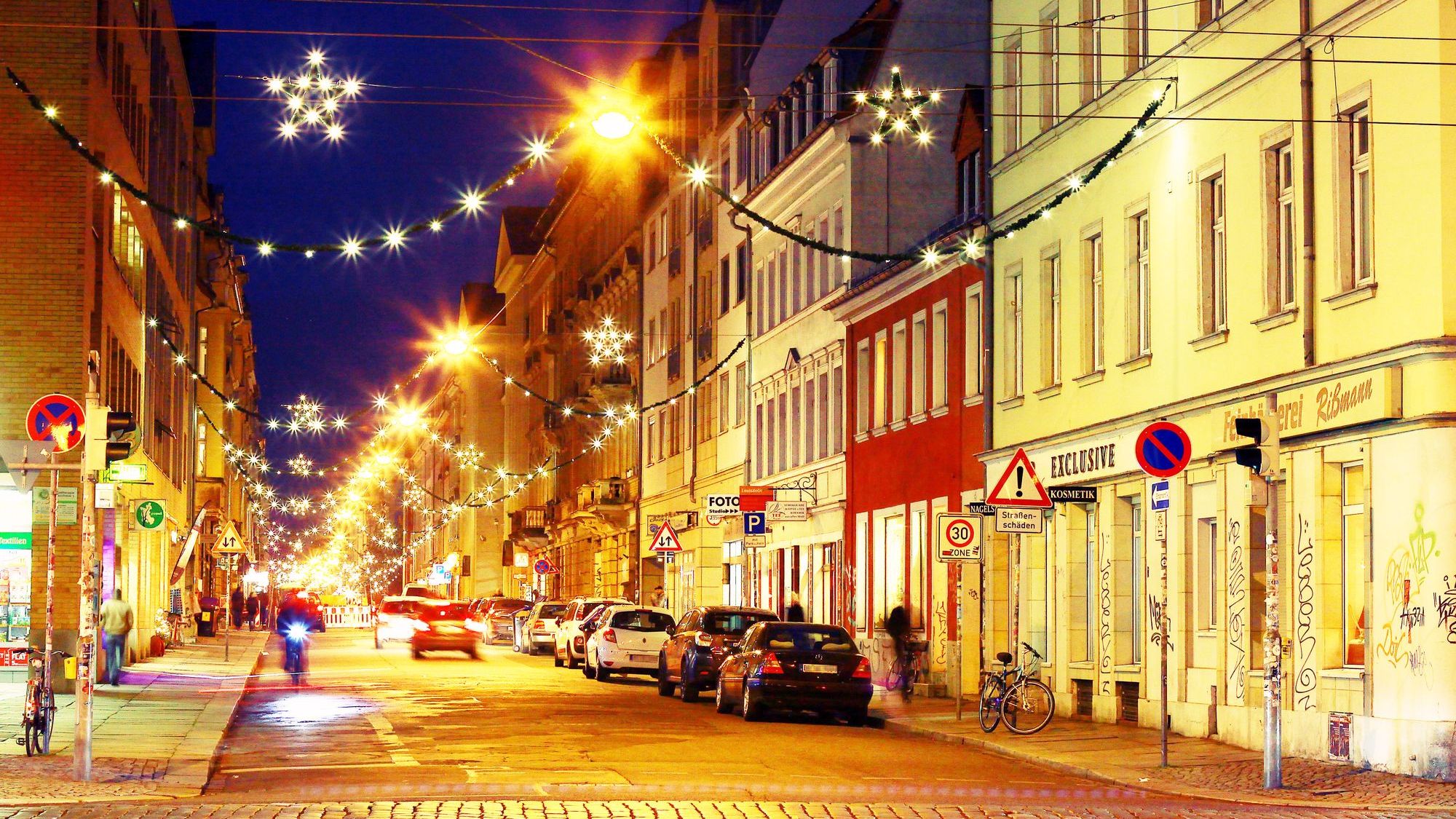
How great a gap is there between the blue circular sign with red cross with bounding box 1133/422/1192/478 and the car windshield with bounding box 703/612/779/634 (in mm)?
15389

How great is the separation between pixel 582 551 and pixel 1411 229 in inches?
2427

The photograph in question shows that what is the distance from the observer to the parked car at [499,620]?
67.3 m

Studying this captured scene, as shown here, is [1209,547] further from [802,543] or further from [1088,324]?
[802,543]

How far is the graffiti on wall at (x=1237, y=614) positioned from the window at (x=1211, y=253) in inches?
99.2

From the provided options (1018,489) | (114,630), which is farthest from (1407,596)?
(114,630)

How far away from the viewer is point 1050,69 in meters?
30.1

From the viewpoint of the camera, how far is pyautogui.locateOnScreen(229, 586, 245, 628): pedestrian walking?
297 feet

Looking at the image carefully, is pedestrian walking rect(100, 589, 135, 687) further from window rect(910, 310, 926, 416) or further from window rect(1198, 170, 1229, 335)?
window rect(1198, 170, 1229, 335)

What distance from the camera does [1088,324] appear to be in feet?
94.7

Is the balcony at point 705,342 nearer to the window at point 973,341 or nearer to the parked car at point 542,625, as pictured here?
the parked car at point 542,625

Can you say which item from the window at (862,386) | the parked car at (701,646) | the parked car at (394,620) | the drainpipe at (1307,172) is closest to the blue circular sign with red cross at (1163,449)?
the drainpipe at (1307,172)

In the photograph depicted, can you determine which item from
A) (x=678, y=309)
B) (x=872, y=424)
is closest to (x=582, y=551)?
(x=678, y=309)

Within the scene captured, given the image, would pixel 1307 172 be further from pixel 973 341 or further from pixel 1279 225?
pixel 973 341

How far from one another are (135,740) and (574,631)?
80.6 ft
